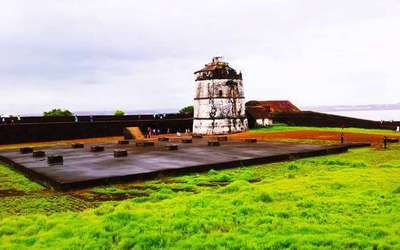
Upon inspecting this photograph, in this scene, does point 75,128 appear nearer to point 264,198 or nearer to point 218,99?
point 218,99

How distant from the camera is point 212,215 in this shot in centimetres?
756

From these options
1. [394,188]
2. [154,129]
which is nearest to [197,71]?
[154,129]

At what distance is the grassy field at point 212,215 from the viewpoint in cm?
614

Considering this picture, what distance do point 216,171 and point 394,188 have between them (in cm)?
572

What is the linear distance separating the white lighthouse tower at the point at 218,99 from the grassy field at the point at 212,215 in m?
22.5

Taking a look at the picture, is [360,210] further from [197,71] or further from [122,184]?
[197,71]

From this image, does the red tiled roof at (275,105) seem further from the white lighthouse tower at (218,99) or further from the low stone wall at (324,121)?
the white lighthouse tower at (218,99)

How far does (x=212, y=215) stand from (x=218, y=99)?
88.4 ft

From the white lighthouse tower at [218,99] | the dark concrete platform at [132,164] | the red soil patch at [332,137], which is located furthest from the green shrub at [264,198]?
the white lighthouse tower at [218,99]

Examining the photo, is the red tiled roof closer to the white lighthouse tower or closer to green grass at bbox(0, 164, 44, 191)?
the white lighthouse tower

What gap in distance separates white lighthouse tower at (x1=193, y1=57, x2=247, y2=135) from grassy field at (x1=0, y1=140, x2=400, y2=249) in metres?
22.5

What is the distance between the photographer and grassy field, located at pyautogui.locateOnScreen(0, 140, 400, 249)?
6.14 m

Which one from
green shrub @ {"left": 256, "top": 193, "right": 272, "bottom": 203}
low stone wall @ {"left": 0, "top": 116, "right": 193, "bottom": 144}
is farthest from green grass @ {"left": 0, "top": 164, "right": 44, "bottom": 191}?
low stone wall @ {"left": 0, "top": 116, "right": 193, "bottom": 144}

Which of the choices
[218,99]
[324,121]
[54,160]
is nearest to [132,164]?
[54,160]
